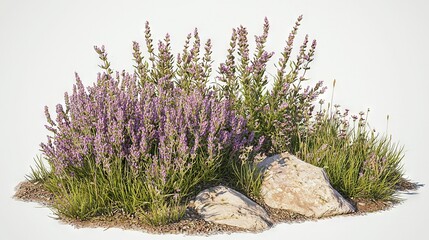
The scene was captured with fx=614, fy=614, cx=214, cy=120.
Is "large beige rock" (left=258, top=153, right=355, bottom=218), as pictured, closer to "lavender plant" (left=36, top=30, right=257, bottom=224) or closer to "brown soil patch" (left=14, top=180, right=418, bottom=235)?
"brown soil patch" (left=14, top=180, right=418, bottom=235)

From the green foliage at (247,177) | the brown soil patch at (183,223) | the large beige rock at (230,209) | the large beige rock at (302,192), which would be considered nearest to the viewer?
the brown soil patch at (183,223)

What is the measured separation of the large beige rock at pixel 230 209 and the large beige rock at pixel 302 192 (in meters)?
0.44

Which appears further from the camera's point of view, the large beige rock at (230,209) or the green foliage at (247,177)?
the green foliage at (247,177)

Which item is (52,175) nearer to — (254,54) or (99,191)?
(99,191)

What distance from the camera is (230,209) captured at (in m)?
7.32

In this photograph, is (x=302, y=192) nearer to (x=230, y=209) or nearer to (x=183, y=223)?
(x=230, y=209)

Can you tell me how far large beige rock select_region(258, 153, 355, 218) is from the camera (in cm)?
783

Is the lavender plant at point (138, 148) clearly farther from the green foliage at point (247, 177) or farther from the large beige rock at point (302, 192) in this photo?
the large beige rock at point (302, 192)

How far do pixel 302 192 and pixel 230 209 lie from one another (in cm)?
114

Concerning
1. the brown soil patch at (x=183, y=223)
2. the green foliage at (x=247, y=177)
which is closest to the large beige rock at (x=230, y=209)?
the brown soil patch at (x=183, y=223)

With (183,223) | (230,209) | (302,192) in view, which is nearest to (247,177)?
(302,192)

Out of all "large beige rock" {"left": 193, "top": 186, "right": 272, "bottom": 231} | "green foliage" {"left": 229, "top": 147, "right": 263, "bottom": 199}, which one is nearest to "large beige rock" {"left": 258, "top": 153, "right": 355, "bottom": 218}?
"green foliage" {"left": 229, "top": 147, "right": 263, "bottom": 199}

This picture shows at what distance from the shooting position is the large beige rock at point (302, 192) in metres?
7.83

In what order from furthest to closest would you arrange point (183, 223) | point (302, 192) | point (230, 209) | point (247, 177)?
point (247, 177), point (302, 192), point (230, 209), point (183, 223)
